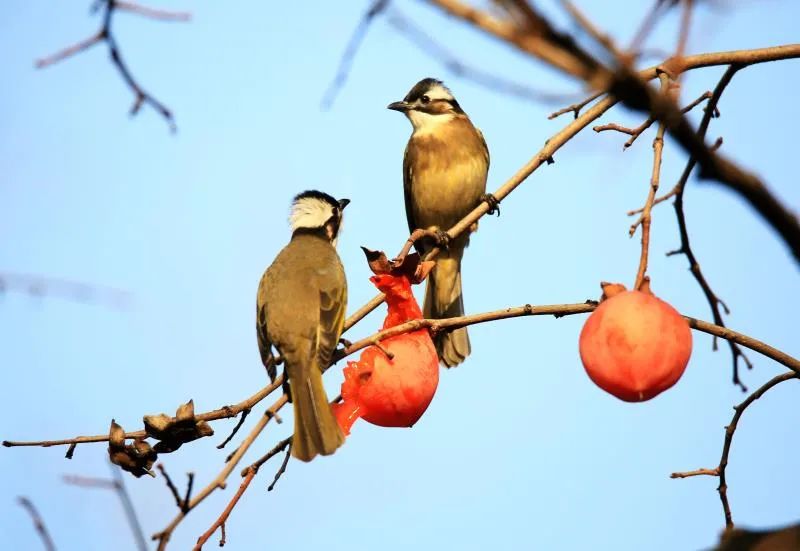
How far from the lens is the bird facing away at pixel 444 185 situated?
810 centimetres

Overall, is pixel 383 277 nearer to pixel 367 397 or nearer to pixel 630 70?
→ pixel 367 397

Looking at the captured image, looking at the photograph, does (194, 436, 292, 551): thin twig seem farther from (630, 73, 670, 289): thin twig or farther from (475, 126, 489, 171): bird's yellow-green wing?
(475, 126, 489, 171): bird's yellow-green wing

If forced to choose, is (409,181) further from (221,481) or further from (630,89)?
(630,89)

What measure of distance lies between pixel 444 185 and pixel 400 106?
1.02 metres

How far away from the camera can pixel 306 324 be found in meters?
5.53

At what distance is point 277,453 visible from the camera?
4.16 meters

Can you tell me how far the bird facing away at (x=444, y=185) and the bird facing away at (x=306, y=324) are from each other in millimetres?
1327

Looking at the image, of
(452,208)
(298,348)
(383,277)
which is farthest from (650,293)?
(452,208)

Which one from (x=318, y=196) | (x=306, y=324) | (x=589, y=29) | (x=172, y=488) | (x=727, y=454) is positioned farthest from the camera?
(x=318, y=196)

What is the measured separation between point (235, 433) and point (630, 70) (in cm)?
306

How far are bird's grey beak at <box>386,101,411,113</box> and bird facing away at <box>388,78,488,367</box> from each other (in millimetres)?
156

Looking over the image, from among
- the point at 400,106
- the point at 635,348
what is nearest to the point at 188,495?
the point at 635,348

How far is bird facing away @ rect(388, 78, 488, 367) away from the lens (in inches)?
319

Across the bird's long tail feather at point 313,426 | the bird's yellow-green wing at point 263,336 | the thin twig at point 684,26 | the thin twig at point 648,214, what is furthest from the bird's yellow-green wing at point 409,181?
the thin twig at point 684,26
